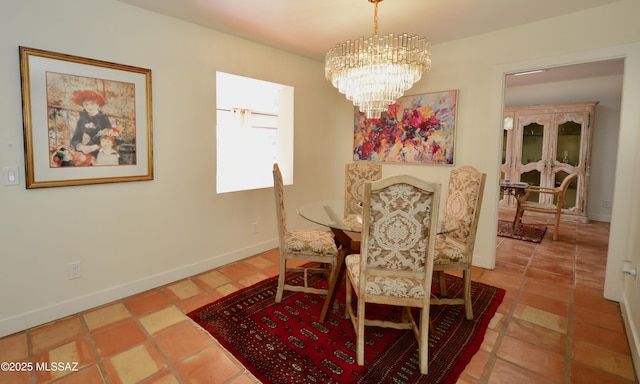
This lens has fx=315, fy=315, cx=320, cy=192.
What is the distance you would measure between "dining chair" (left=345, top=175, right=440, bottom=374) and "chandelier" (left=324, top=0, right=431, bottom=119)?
87 cm

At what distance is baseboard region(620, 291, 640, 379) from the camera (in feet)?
5.90

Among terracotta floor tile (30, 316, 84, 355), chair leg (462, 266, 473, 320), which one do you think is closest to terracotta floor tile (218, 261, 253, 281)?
terracotta floor tile (30, 316, 84, 355)

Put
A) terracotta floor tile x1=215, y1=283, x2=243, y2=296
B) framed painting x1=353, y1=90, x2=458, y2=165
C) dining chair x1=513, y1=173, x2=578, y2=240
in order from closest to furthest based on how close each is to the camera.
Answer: terracotta floor tile x1=215, y1=283, x2=243, y2=296
framed painting x1=353, y1=90, x2=458, y2=165
dining chair x1=513, y1=173, x2=578, y2=240

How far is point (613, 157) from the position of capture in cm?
529

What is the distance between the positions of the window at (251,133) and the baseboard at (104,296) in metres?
0.98

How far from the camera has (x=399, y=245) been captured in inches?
67.5

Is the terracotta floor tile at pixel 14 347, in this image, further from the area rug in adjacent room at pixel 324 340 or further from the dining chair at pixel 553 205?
the dining chair at pixel 553 205

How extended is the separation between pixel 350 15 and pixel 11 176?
2.73 meters

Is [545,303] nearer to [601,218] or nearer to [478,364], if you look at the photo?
[478,364]

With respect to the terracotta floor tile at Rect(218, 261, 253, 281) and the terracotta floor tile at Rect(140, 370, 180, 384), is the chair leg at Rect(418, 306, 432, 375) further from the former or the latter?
the terracotta floor tile at Rect(218, 261, 253, 281)

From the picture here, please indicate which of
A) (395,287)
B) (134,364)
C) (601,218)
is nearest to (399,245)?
(395,287)

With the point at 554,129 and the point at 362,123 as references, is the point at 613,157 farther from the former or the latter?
the point at 362,123

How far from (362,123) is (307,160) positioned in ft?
2.95

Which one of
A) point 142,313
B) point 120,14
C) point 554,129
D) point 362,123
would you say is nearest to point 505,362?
point 142,313
